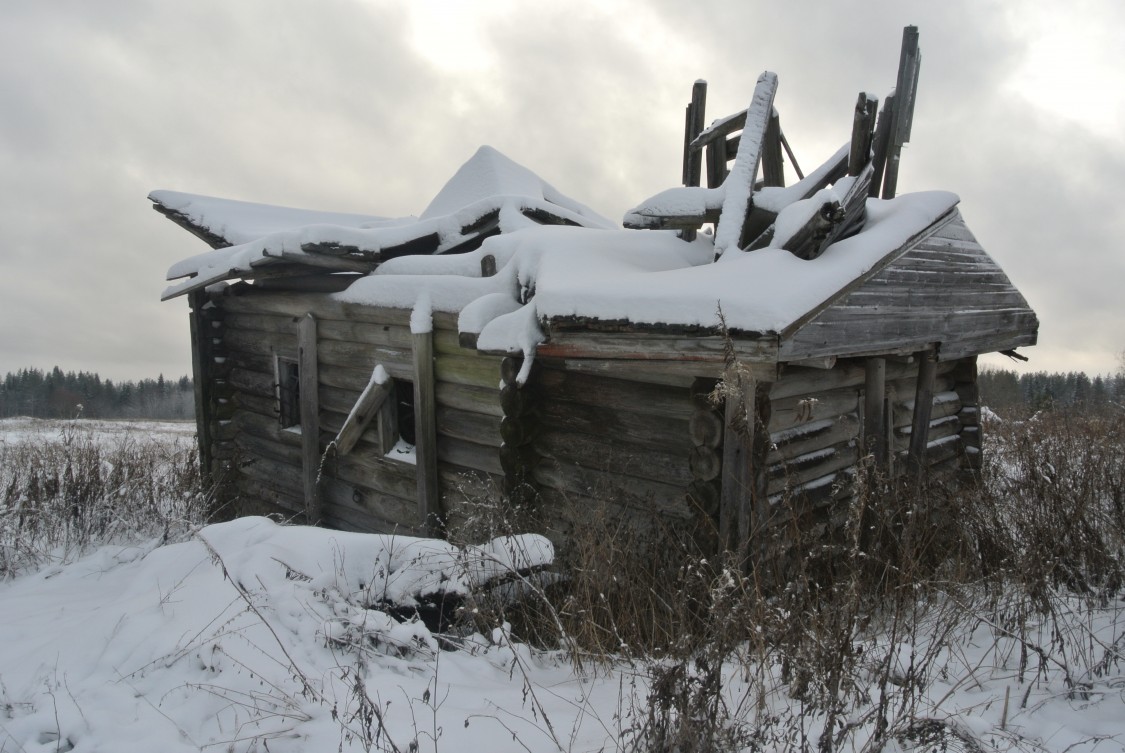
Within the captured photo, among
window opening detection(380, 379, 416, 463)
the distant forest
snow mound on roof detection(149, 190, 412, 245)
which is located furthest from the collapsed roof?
the distant forest

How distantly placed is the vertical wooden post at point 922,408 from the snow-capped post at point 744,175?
237cm

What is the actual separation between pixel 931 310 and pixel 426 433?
4553 mm

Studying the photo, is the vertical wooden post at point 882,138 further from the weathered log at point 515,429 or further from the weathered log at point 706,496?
the weathered log at point 515,429

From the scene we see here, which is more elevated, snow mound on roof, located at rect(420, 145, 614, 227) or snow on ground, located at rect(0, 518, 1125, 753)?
snow mound on roof, located at rect(420, 145, 614, 227)

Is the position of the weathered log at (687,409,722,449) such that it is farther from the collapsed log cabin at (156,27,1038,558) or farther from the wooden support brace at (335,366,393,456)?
the wooden support brace at (335,366,393,456)

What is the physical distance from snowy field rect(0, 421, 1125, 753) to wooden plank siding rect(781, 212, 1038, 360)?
1.73m

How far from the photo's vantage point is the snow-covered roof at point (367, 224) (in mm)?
6957

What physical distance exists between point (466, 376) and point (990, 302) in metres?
5.35

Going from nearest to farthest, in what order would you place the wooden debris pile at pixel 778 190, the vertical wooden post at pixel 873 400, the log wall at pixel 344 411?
the wooden debris pile at pixel 778 190 < the vertical wooden post at pixel 873 400 < the log wall at pixel 344 411

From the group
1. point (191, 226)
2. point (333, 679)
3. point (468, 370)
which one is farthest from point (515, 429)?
point (191, 226)

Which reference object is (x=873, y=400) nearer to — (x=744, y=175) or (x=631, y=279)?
(x=744, y=175)

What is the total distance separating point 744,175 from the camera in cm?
563


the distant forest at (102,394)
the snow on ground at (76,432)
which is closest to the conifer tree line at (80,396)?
the distant forest at (102,394)

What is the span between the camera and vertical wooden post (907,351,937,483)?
6.79 m
